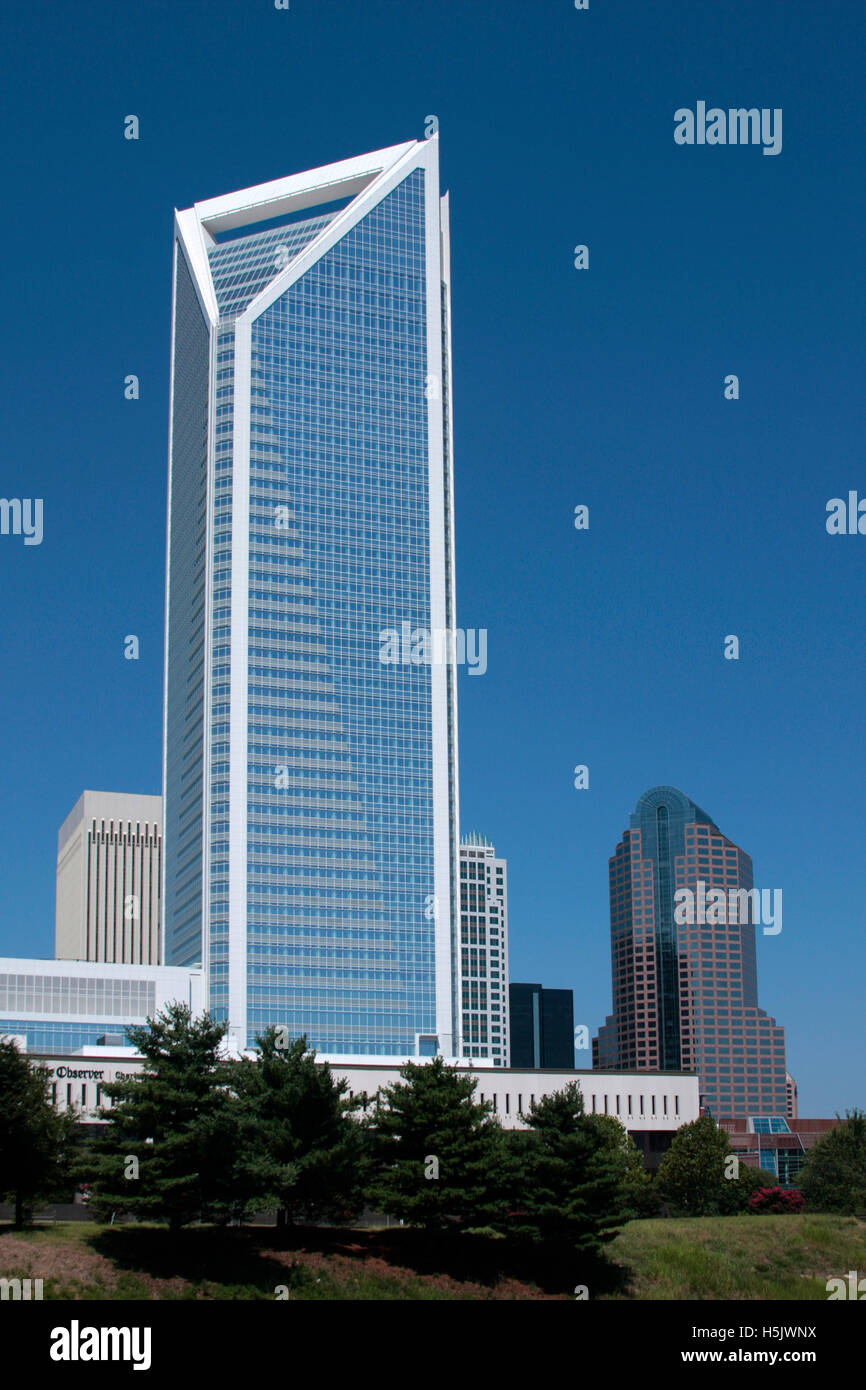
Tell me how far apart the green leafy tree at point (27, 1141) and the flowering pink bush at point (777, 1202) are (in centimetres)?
5227

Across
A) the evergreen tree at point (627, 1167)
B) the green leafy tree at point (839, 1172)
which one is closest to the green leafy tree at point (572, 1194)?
the evergreen tree at point (627, 1167)

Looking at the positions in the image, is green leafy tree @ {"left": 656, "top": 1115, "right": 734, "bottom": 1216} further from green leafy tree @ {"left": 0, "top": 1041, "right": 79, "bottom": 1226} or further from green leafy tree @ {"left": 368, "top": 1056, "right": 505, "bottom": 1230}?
green leafy tree @ {"left": 0, "top": 1041, "right": 79, "bottom": 1226}

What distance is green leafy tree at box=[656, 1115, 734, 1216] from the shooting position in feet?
364

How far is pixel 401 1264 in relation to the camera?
7588 cm

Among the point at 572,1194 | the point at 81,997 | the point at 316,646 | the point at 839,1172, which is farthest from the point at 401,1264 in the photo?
the point at 316,646

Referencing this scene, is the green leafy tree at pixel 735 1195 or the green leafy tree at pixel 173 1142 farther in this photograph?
the green leafy tree at pixel 735 1195

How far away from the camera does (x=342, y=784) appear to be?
576 ft

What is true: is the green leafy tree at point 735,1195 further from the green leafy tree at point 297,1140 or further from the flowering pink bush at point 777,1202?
the green leafy tree at point 297,1140

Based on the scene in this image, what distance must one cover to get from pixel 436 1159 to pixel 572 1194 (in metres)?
7.03

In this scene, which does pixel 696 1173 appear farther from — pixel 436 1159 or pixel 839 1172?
pixel 436 1159

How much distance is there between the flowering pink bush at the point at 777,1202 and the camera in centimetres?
10769

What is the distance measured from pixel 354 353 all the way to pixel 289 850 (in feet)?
204
